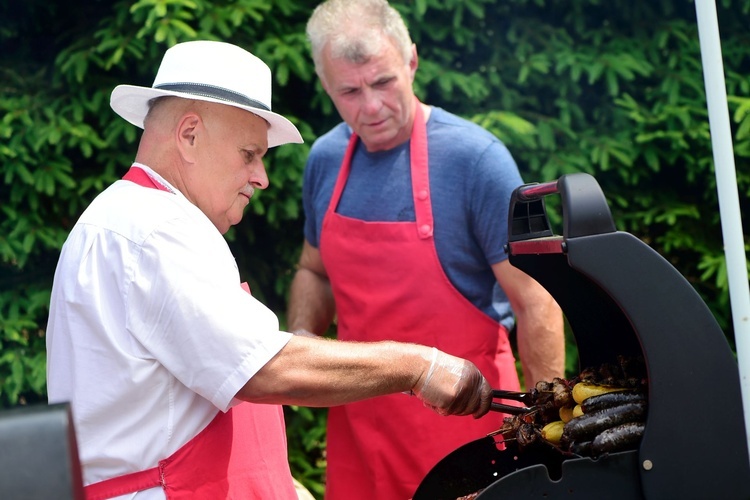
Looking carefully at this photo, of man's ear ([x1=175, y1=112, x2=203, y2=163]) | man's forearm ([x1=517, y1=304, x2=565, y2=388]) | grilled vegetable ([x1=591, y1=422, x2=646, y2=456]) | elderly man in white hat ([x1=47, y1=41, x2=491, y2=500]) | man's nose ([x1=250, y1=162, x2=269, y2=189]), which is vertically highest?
man's ear ([x1=175, y1=112, x2=203, y2=163])

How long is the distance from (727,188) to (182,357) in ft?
3.55

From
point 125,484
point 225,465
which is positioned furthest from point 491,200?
point 125,484

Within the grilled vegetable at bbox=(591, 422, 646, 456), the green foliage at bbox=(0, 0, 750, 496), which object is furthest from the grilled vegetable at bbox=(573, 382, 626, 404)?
the green foliage at bbox=(0, 0, 750, 496)

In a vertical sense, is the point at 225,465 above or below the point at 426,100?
below

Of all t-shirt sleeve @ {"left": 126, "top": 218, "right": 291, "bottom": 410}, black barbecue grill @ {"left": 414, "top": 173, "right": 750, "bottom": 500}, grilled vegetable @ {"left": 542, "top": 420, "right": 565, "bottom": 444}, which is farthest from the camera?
grilled vegetable @ {"left": 542, "top": 420, "right": 565, "bottom": 444}

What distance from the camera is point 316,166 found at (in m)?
3.17

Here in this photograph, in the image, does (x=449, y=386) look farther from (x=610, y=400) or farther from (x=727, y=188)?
(x=727, y=188)

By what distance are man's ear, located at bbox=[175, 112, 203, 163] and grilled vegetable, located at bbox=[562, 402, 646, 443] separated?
102 centimetres

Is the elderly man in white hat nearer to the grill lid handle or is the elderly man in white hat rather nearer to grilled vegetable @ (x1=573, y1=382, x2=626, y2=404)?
grilled vegetable @ (x1=573, y1=382, x2=626, y2=404)

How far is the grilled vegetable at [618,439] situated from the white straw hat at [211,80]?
3.41ft

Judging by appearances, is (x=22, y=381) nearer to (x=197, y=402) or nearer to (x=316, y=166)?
(x=316, y=166)

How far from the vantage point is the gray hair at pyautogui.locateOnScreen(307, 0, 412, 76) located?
2.83 m


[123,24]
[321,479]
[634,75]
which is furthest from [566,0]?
[321,479]

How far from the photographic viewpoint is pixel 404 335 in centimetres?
289
